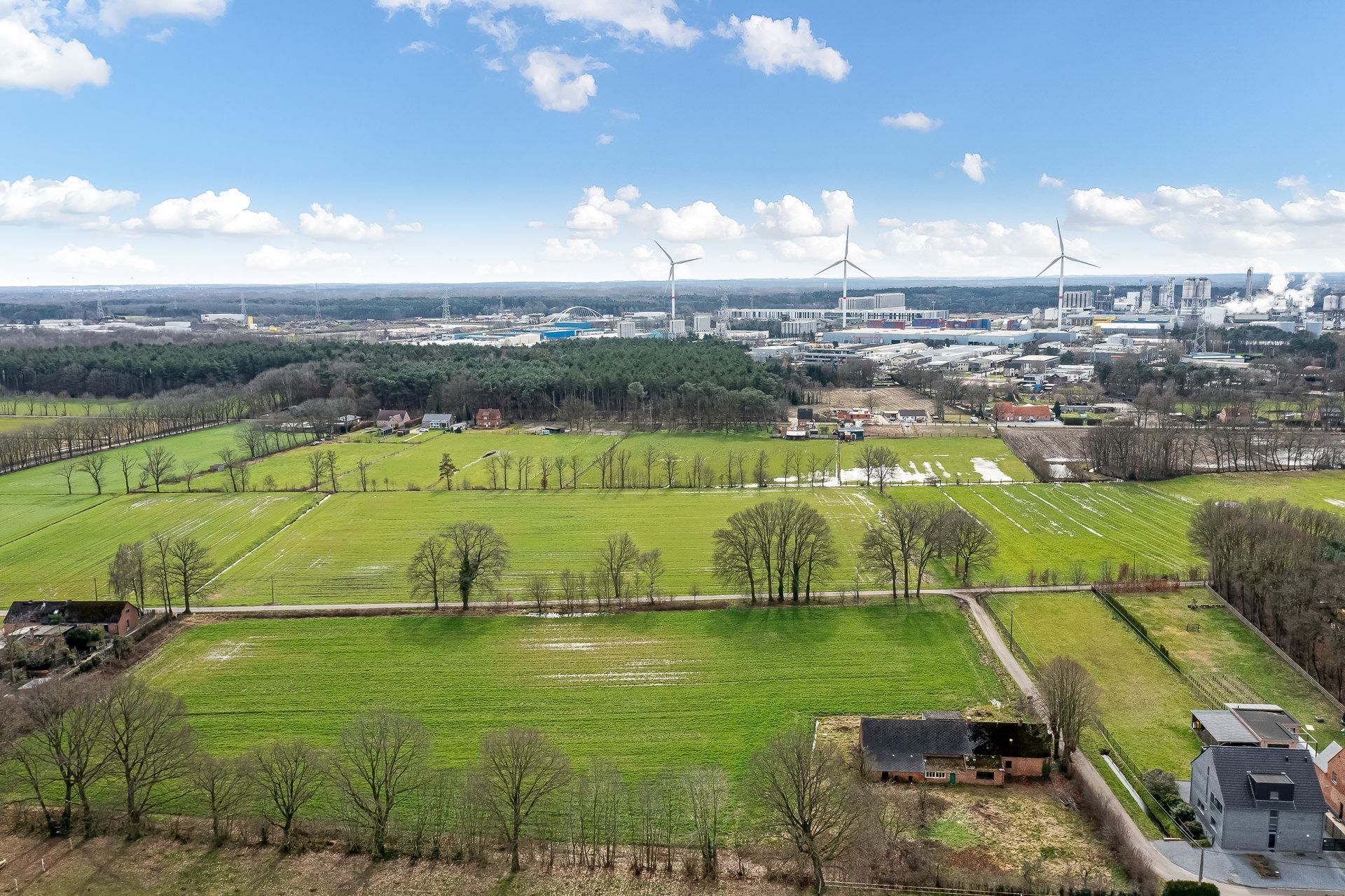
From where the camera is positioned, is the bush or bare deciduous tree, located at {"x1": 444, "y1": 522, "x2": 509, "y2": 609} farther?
bare deciduous tree, located at {"x1": 444, "y1": 522, "x2": 509, "y2": 609}

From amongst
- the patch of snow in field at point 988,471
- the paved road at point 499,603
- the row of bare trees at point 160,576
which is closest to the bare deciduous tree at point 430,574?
the paved road at point 499,603

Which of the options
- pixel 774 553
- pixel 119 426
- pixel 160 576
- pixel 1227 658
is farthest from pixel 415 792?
pixel 119 426

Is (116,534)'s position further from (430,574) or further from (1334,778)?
(1334,778)

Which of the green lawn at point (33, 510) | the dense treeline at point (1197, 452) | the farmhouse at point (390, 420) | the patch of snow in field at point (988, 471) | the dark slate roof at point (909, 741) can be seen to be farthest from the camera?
the farmhouse at point (390, 420)

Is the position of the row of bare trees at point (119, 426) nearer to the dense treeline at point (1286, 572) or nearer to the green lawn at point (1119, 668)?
the green lawn at point (1119, 668)

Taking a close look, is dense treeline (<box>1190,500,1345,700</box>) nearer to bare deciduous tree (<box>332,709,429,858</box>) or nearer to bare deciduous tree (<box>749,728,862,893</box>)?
bare deciduous tree (<box>749,728,862,893</box>)

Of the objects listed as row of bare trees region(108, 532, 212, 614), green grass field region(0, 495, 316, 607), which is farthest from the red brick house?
green grass field region(0, 495, 316, 607)

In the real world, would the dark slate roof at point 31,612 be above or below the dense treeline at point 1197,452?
below
